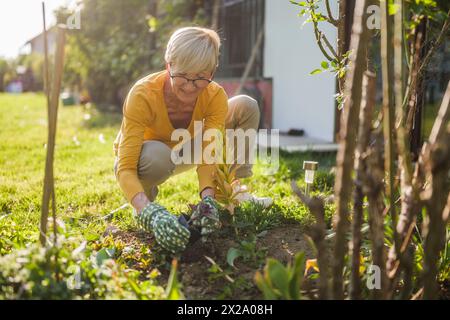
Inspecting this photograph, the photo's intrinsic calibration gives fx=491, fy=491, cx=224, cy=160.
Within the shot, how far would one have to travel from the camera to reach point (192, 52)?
208 centimetres

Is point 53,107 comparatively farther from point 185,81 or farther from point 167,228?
point 185,81

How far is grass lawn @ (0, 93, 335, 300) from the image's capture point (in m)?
2.36

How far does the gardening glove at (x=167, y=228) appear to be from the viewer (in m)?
1.80

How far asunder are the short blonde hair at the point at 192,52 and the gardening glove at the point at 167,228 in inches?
24.9

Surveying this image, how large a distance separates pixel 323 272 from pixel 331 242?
0.66 metres

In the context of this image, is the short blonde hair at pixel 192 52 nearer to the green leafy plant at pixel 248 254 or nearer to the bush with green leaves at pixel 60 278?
the green leafy plant at pixel 248 254

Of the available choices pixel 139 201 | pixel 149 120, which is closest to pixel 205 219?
pixel 139 201

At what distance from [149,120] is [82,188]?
46.0 inches

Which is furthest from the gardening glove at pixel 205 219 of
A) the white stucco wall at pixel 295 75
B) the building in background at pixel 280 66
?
the white stucco wall at pixel 295 75

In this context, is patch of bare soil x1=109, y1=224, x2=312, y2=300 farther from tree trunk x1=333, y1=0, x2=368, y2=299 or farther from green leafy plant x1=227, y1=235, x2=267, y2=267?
tree trunk x1=333, y1=0, x2=368, y2=299

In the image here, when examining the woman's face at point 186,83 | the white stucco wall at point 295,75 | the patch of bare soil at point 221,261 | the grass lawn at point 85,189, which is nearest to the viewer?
the patch of bare soil at point 221,261

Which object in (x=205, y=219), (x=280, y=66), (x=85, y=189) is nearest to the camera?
(x=205, y=219)

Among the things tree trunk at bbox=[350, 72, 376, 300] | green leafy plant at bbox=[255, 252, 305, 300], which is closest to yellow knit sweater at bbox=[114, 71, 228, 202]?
green leafy plant at bbox=[255, 252, 305, 300]

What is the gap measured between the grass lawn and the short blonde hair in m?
0.81
